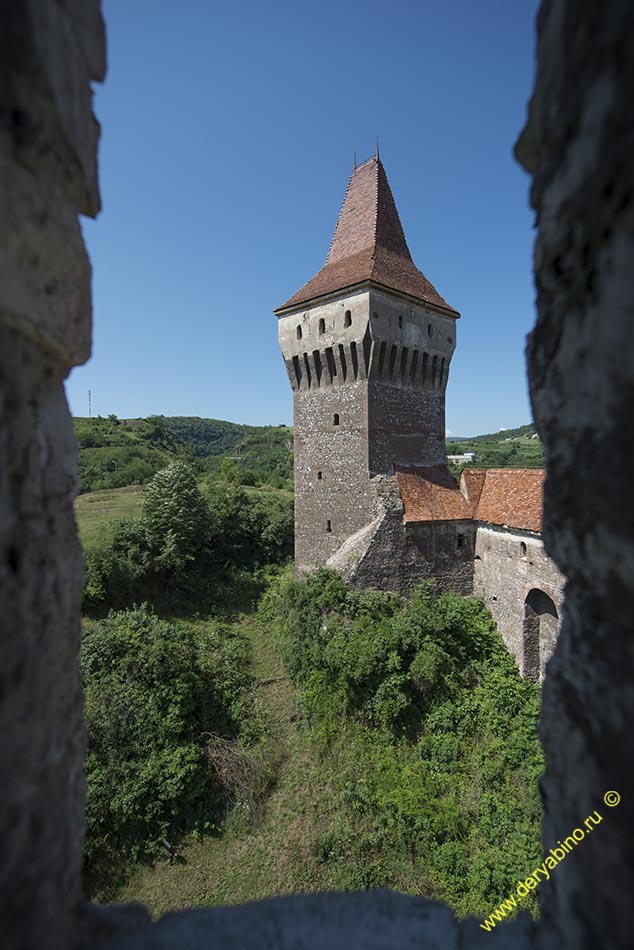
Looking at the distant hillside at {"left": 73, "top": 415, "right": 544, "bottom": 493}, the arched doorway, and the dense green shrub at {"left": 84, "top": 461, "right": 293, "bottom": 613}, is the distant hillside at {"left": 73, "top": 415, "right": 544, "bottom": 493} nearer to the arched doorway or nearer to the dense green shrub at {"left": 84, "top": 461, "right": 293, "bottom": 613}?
the arched doorway

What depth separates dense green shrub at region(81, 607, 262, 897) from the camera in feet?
24.8

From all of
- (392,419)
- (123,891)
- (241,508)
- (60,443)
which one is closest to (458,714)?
(123,891)

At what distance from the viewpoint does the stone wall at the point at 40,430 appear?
1494 mm

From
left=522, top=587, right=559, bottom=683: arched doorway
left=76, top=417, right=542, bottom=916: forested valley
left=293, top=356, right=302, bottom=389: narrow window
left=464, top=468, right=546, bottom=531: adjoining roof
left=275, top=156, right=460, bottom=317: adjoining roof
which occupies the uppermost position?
left=275, top=156, right=460, bottom=317: adjoining roof

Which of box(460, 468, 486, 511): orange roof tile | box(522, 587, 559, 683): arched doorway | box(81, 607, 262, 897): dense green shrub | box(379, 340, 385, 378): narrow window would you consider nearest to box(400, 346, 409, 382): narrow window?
box(379, 340, 385, 378): narrow window

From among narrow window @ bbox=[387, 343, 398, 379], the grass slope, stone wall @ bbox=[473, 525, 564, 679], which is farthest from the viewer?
the grass slope

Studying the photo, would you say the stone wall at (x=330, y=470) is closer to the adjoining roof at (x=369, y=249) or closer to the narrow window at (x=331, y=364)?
the narrow window at (x=331, y=364)

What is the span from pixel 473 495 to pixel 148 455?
4106 centimetres

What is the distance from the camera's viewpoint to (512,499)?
11.4m

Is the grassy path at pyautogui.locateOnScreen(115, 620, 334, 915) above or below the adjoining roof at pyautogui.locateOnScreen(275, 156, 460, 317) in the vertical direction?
below

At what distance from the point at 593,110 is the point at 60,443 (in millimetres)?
2388

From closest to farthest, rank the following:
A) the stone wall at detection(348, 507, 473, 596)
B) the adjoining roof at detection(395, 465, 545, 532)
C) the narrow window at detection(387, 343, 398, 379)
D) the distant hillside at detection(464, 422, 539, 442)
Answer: the adjoining roof at detection(395, 465, 545, 532), the stone wall at detection(348, 507, 473, 596), the narrow window at detection(387, 343, 398, 379), the distant hillside at detection(464, 422, 539, 442)

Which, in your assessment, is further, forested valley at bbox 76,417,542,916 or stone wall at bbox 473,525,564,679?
stone wall at bbox 473,525,564,679

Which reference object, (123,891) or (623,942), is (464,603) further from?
(623,942)
